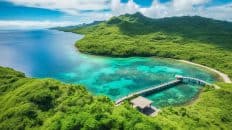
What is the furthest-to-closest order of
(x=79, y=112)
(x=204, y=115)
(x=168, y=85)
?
1. (x=168, y=85)
2. (x=204, y=115)
3. (x=79, y=112)

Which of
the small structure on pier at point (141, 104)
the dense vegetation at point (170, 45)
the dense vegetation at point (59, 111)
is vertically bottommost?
the small structure on pier at point (141, 104)

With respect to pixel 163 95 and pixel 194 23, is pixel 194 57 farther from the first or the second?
pixel 194 23

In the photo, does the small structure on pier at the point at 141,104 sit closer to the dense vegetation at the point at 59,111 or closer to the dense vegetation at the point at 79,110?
the dense vegetation at the point at 79,110

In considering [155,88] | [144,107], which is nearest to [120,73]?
[155,88]

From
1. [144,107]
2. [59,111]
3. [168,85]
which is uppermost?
[59,111]

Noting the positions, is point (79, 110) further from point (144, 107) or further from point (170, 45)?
point (170, 45)

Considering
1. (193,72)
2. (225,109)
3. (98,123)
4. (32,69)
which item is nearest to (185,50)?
(193,72)

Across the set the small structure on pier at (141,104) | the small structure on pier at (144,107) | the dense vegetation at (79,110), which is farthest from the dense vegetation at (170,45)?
the small structure on pier at (141,104)

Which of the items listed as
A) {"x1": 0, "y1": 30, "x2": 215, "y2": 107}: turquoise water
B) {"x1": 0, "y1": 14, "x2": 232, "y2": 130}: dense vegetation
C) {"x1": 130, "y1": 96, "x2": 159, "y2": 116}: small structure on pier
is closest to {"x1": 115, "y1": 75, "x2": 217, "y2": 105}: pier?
{"x1": 0, "y1": 30, "x2": 215, "y2": 107}: turquoise water
